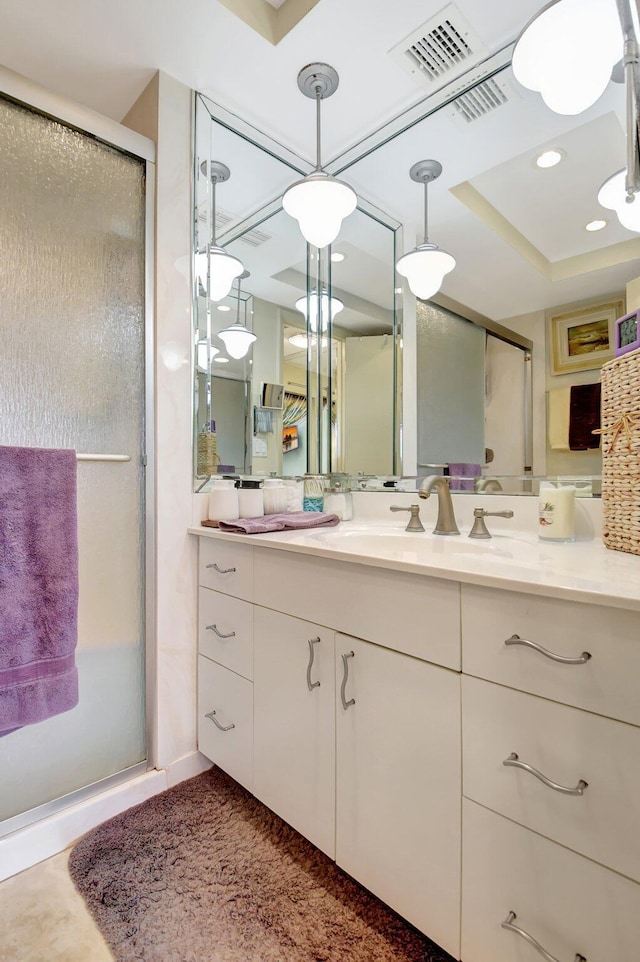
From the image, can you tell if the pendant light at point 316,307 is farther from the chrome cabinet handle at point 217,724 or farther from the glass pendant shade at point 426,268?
the chrome cabinet handle at point 217,724

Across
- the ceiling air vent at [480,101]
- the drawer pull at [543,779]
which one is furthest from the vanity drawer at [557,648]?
the ceiling air vent at [480,101]

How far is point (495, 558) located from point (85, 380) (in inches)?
46.9

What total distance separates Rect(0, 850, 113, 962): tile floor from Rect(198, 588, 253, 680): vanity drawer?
0.60 metres

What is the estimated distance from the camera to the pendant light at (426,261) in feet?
5.15

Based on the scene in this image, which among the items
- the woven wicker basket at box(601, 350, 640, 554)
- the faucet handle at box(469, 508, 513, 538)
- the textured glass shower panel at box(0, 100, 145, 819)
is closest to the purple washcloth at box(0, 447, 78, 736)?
the textured glass shower panel at box(0, 100, 145, 819)

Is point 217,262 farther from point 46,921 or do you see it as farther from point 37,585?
point 46,921

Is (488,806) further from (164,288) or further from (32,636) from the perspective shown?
(164,288)

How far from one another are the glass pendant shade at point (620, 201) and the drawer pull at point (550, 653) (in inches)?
44.6

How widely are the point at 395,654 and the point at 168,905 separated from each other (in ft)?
2.68

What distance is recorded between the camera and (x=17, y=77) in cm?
120

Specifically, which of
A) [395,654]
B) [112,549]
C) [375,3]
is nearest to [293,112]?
[375,3]

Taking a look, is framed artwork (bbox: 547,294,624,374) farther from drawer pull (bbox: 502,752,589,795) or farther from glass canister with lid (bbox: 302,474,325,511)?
drawer pull (bbox: 502,752,589,795)

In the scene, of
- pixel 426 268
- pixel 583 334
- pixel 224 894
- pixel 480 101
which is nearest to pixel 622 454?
pixel 583 334

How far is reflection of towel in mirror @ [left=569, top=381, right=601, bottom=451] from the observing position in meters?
1.23
